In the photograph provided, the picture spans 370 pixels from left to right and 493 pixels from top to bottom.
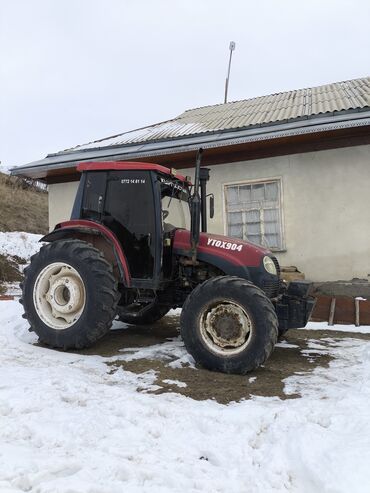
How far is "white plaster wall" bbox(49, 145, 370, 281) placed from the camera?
7.45 m

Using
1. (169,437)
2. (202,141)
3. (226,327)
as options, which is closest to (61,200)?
(202,141)

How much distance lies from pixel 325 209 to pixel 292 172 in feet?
3.14

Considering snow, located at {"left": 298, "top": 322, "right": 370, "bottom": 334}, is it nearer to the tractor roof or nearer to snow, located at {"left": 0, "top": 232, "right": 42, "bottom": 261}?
the tractor roof

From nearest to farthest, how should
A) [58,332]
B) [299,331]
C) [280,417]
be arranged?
1. [280,417]
2. [58,332]
3. [299,331]

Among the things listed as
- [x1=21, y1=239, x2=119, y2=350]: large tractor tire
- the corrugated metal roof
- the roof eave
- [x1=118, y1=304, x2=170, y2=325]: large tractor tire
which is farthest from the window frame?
[x1=21, y1=239, x2=119, y2=350]: large tractor tire

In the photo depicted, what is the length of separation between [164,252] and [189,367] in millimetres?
1360

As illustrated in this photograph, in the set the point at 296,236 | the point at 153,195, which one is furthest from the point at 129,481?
the point at 296,236

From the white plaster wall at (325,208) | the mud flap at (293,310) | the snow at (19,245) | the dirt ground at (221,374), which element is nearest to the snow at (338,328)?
the dirt ground at (221,374)

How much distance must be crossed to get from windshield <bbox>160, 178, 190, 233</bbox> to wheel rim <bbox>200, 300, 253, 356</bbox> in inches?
47.3

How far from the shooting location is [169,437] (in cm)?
256

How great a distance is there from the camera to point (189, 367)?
4129mm

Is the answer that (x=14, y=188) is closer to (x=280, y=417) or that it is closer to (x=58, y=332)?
(x=58, y=332)

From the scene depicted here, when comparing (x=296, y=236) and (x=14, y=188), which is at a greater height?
(x=14, y=188)

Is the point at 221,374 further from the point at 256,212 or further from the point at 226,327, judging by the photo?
the point at 256,212
